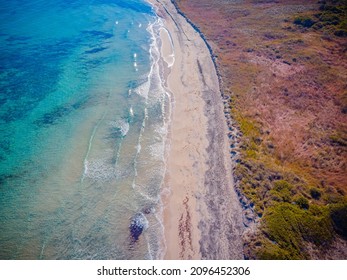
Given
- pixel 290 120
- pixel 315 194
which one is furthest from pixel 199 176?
pixel 290 120

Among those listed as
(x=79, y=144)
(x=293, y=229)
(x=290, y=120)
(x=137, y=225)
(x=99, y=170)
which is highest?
(x=290, y=120)

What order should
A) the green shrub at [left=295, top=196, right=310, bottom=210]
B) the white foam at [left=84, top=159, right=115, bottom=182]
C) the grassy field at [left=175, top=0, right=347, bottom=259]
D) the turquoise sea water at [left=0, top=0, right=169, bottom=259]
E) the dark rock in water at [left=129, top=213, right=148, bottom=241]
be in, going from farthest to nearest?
the white foam at [left=84, top=159, right=115, bottom=182], the green shrub at [left=295, top=196, right=310, bottom=210], the dark rock in water at [left=129, top=213, right=148, bottom=241], the turquoise sea water at [left=0, top=0, right=169, bottom=259], the grassy field at [left=175, top=0, right=347, bottom=259]

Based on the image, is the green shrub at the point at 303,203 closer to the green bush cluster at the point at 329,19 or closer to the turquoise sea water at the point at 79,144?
the turquoise sea water at the point at 79,144

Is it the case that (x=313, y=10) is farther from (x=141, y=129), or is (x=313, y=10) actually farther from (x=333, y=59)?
(x=141, y=129)

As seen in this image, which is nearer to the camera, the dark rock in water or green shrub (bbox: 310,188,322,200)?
the dark rock in water

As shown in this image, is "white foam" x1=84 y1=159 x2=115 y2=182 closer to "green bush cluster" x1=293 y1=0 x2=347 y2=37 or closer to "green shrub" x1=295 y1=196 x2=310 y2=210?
"green shrub" x1=295 y1=196 x2=310 y2=210

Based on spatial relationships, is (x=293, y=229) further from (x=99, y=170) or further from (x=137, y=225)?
(x=99, y=170)

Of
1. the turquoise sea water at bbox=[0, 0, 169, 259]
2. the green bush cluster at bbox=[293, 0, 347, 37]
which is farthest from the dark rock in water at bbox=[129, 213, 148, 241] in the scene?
the green bush cluster at bbox=[293, 0, 347, 37]
